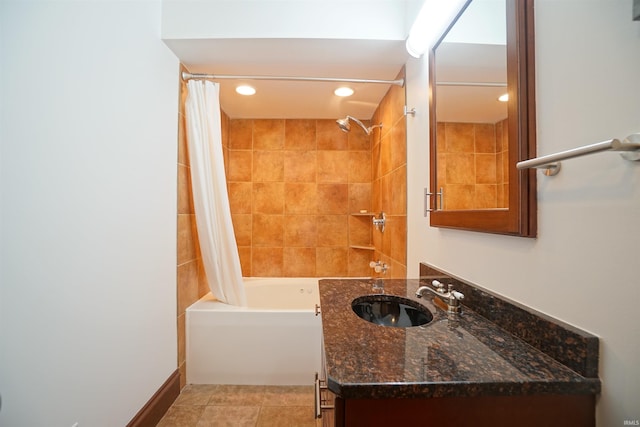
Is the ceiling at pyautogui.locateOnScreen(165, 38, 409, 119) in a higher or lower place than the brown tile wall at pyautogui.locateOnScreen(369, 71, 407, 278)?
higher

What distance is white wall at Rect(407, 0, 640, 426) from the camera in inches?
19.9

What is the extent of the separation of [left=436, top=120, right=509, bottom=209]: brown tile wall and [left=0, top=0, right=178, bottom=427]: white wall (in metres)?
1.50

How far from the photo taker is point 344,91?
213 centimetres

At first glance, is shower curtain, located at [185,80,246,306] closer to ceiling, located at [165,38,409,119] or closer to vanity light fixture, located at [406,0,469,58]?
ceiling, located at [165,38,409,119]

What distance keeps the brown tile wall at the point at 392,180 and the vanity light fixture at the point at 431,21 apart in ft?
1.47

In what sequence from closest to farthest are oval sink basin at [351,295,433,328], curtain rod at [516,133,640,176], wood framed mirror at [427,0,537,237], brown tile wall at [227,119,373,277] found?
curtain rod at [516,133,640,176] < wood framed mirror at [427,0,537,237] < oval sink basin at [351,295,433,328] < brown tile wall at [227,119,373,277]

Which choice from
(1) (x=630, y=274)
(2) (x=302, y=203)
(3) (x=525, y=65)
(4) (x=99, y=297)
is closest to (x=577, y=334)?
(1) (x=630, y=274)

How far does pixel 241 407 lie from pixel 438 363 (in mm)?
1527

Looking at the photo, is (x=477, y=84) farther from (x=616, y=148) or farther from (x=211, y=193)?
(x=211, y=193)

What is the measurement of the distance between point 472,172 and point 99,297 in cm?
161

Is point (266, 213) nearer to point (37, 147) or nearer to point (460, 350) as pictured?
point (37, 147)

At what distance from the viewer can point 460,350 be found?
67 centimetres

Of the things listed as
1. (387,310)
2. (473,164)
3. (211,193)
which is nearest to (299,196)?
(211,193)

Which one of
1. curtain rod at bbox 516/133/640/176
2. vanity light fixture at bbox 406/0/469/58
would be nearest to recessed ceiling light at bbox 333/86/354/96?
vanity light fixture at bbox 406/0/469/58
